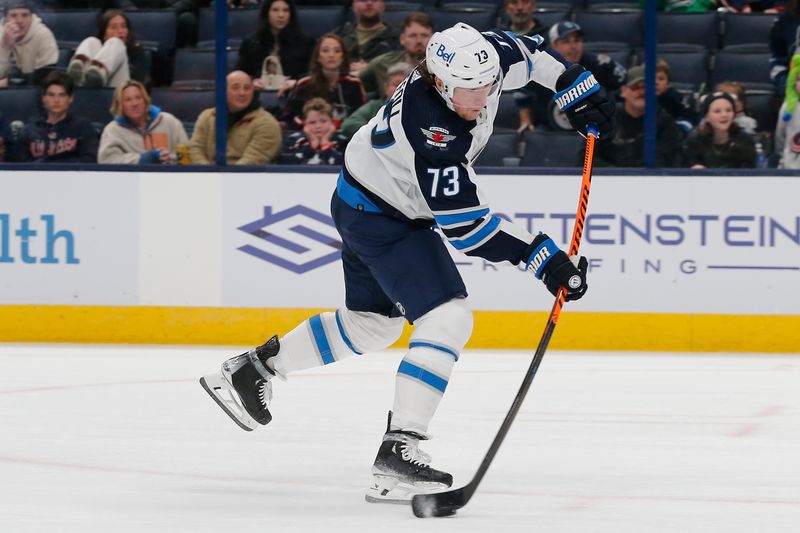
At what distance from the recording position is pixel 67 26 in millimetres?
6980

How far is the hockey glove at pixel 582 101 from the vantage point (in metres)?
3.98

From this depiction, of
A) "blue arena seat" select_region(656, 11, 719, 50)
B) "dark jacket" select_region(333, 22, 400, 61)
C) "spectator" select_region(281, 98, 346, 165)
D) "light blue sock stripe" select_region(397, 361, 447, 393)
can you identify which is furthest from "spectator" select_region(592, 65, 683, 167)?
"light blue sock stripe" select_region(397, 361, 447, 393)

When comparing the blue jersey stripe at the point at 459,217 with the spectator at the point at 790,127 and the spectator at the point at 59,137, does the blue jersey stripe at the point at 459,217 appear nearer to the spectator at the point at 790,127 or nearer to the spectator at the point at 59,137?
the spectator at the point at 790,127

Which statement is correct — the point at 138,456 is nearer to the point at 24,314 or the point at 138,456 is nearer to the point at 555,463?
the point at 555,463

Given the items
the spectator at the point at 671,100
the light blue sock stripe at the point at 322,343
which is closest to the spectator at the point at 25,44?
the spectator at the point at 671,100

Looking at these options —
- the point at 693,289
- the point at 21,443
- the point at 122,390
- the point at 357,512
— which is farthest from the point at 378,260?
the point at 693,289

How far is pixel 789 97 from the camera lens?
255 inches

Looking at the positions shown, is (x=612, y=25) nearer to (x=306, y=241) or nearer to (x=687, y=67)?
(x=687, y=67)

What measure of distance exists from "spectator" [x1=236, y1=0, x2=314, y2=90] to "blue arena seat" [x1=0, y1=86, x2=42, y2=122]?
1022mm

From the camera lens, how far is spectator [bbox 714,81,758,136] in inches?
255

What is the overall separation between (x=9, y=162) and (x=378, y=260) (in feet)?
12.2

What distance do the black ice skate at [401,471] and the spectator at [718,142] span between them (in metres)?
3.46

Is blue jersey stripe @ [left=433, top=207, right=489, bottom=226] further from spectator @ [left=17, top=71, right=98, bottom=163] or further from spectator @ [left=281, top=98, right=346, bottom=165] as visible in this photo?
spectator @ [left=17, top=71, right=98, bottom=163]

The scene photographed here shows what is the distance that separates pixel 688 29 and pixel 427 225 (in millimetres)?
3393
